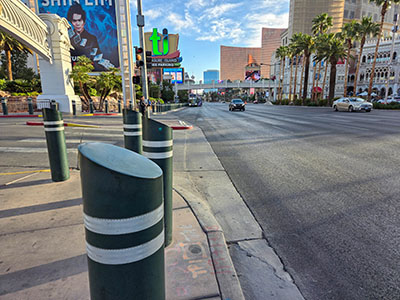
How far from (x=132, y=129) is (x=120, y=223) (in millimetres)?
2740

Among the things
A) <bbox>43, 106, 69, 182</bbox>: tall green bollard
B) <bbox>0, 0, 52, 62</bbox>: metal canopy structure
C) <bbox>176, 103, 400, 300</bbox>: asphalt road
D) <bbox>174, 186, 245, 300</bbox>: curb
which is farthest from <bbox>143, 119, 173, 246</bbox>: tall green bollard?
<bbox>0, 0, 52, 62</bbox>: metal canopy structure

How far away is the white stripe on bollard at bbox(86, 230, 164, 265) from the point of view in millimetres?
1182

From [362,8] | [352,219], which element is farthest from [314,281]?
[362,8]

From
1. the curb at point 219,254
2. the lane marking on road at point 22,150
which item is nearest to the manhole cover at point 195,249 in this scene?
the curb at point 219,254

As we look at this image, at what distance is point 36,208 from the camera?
3.27 meters

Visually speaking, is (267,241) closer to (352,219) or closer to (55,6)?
(352,219)

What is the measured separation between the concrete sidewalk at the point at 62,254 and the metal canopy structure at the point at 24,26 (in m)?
16.2

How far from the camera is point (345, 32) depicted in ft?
133

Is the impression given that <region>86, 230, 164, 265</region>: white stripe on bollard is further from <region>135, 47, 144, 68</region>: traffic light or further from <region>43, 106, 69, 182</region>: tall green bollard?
<region>135, 47, 144, 68</region>: traffic light

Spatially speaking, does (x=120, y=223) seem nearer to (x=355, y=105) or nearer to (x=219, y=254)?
(x=219, y=254)

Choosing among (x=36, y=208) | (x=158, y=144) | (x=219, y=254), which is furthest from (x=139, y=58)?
(x=219, y=254)

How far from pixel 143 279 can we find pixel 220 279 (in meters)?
1.02

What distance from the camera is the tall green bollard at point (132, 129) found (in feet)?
12.1

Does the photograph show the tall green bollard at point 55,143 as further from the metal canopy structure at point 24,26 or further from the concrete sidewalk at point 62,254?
the metal canopy structure at point 24,26
